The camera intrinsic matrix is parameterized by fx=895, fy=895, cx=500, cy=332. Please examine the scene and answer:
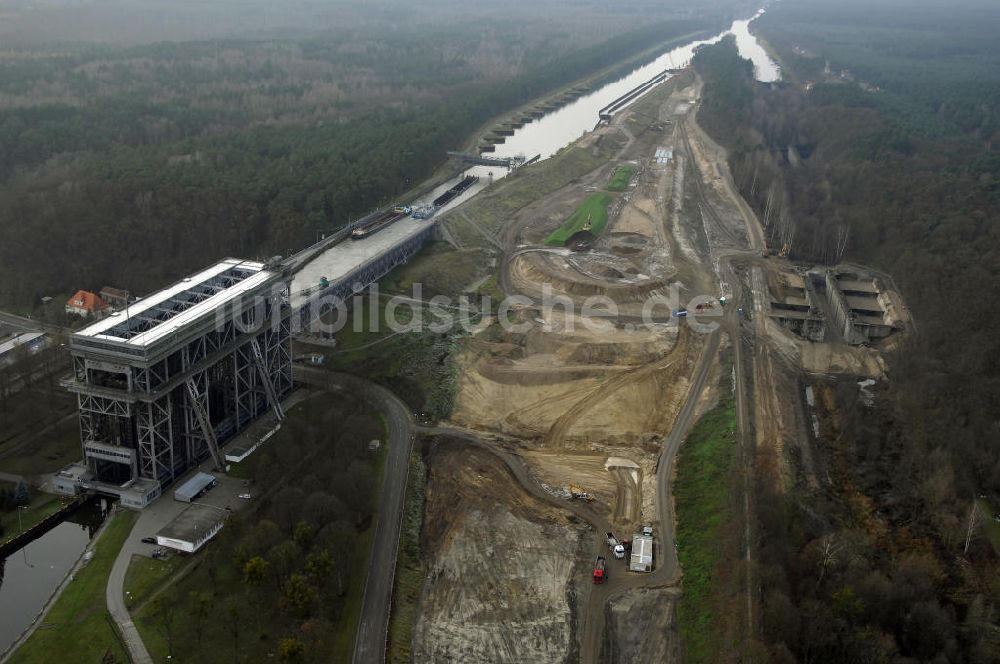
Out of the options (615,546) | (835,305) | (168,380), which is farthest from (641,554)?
(835,305)

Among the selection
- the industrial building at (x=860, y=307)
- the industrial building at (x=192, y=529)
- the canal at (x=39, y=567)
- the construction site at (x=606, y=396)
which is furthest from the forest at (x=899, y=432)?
the canal at (x=39, y=567)

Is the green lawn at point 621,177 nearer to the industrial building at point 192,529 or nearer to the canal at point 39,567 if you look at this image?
the industrial building at point 192,529

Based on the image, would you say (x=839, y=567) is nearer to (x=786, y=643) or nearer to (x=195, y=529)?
(x=786, y=643)

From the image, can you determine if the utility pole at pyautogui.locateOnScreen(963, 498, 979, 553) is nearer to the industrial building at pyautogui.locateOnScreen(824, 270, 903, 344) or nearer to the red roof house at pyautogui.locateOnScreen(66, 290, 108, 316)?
the industrial building at pyautogui.locateOnScreen(824, 270, 903, 344)

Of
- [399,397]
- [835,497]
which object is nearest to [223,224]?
[399,397]

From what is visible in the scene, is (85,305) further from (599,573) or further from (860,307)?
(860,307)

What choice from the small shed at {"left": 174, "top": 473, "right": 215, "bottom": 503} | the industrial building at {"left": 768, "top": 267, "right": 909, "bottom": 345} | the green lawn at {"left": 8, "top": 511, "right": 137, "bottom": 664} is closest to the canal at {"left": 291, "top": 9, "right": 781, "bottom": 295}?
the small shed at {"left": 174, "top": 473, "right": 215, "bottom": 503}

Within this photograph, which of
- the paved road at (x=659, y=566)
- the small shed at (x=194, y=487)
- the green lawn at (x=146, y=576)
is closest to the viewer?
the paved road at (x=659, y=566)
